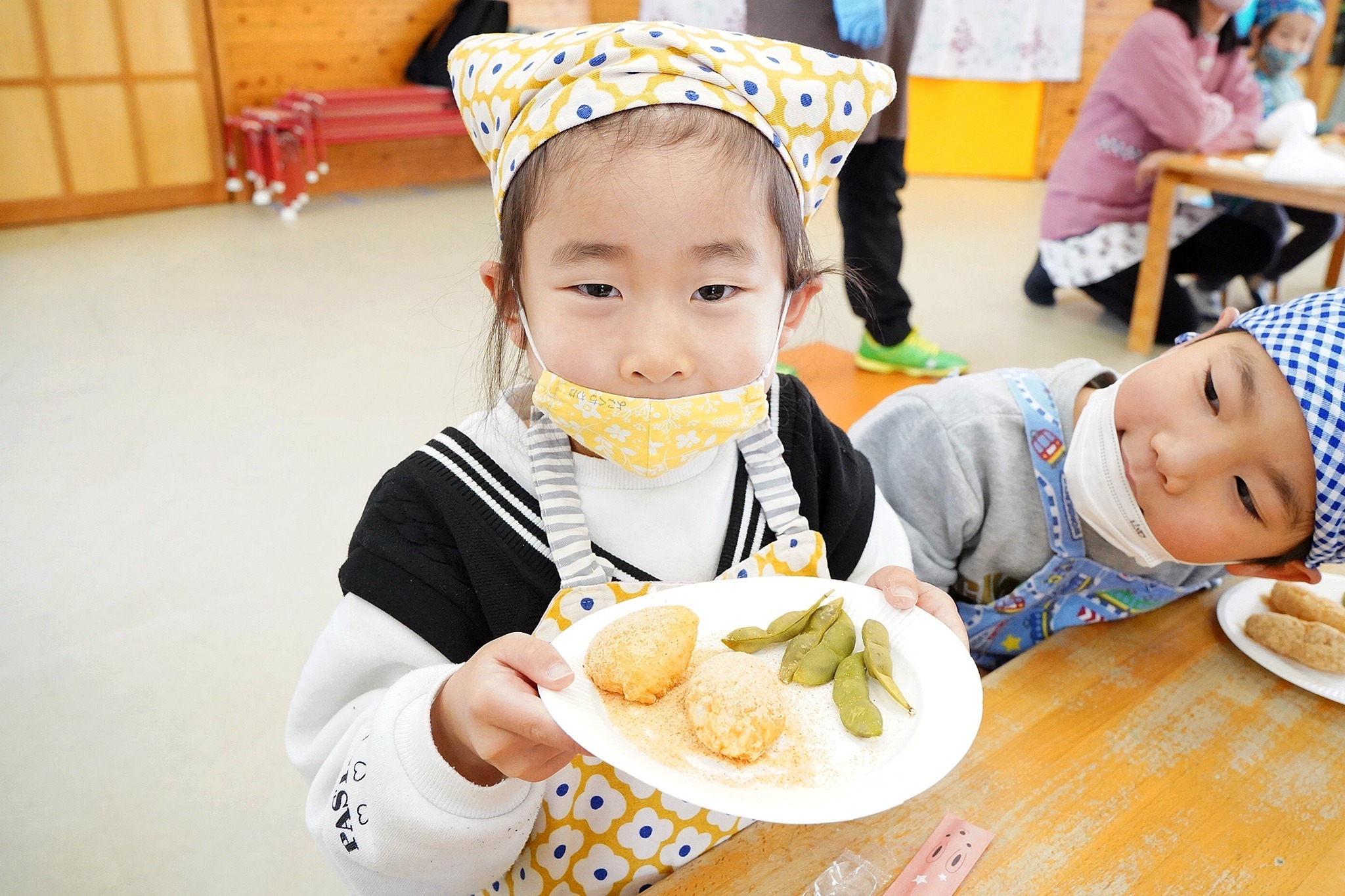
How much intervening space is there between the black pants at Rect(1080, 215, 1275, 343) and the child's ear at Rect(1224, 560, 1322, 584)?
3.33 meters

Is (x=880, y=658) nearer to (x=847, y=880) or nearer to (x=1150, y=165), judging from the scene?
(x=847, y=880)

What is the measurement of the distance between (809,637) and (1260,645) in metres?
0.62

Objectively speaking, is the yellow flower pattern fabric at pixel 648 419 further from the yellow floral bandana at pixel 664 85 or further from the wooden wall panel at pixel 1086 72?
the wooden wall panel at pixel 1086 72

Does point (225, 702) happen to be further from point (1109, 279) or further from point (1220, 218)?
point (1220, 218)

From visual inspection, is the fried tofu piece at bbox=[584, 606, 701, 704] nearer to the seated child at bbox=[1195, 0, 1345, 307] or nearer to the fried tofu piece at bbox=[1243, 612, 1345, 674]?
the fried tofu piece at bbox=[1243, 612, 1345, 674]

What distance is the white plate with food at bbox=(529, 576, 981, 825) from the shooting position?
0.63 metres

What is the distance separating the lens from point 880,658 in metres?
0.76

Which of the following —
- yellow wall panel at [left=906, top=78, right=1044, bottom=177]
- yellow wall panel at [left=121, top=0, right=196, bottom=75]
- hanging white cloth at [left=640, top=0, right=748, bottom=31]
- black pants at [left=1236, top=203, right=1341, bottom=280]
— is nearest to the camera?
black pants at [left=1236, top=203, right=1341, bottom=280]

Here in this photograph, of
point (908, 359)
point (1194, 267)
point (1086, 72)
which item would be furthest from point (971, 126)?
point (908, 359)

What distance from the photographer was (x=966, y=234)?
18.9ft

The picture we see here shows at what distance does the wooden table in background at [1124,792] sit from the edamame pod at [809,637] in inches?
5.4

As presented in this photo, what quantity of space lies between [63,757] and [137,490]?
1.11m

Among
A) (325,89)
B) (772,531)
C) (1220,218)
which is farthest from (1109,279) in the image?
(325,89)

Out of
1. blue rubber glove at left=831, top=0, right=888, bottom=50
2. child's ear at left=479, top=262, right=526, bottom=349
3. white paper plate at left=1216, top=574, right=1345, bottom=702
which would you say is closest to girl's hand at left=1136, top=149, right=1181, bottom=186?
blue rubber glove at left=831, top=0, right=888, bottom=50
